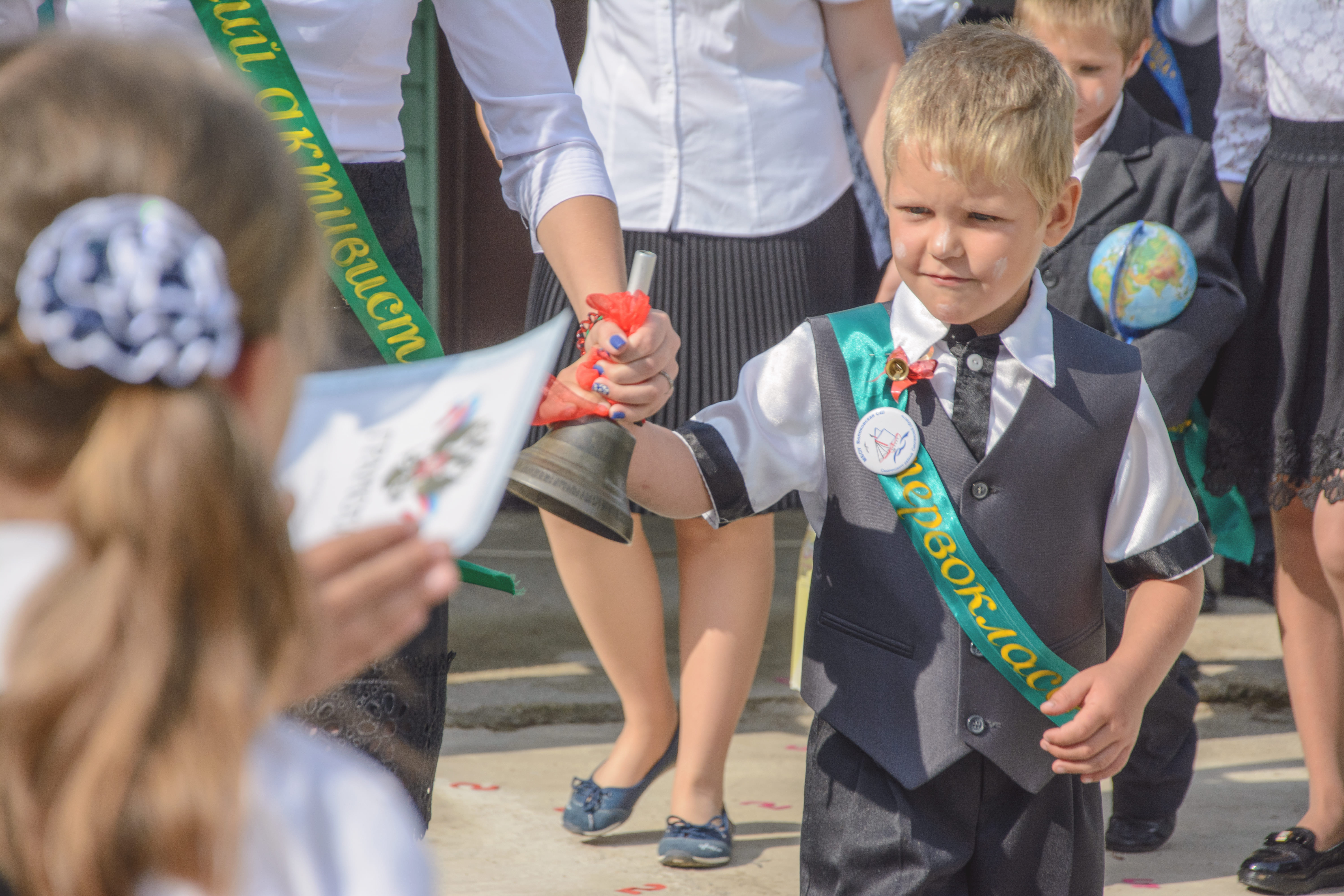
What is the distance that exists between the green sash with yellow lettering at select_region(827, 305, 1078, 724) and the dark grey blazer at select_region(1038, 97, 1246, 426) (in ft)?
4.22

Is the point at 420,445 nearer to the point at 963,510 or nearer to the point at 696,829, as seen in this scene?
the point at 963,510

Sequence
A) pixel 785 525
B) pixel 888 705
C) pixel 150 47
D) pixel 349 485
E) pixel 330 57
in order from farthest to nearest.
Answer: pixel 785 525, pixel 888 705, pixel 330 57, pixel 349 485, pixel 150 47

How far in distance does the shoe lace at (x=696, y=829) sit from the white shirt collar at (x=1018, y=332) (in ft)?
4.13

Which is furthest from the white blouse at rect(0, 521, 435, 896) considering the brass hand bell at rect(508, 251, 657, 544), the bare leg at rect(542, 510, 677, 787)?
the bare leg at rect(542, 510, 677, 787)

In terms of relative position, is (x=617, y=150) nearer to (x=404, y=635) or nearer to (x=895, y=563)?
(x=895, y=563)

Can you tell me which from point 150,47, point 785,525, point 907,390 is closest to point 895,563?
A: point 907,390

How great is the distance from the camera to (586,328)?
5.86 ft

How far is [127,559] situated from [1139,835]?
2711 mm

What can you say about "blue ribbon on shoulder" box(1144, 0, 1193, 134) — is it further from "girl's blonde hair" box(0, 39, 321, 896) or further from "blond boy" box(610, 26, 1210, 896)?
"girl's blonde hair" box(0, 39, 321, 896)

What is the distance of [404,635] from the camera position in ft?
3.32

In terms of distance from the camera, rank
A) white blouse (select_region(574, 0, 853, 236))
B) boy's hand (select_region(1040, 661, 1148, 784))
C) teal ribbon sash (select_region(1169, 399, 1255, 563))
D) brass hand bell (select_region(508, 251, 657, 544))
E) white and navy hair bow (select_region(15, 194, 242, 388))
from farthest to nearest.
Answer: teal ribbon sash (select_region(1169, 399, 1255, 563)) < white blouse (select_region(574, 0, 853, 236)) < boy's hand (select_region(1040, 661, 1148, 784)) < brass hand bell (select_region(508, 251, 657, 544)) < white and navy hair bow (select_region(15, 194, 242, 388))

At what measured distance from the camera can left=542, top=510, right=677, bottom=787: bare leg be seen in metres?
2.92

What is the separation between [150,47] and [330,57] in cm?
96

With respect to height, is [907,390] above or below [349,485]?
below
